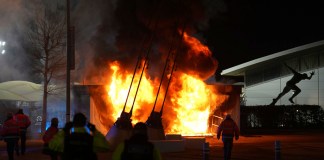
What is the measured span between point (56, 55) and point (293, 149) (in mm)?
15412

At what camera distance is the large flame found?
85.9ft

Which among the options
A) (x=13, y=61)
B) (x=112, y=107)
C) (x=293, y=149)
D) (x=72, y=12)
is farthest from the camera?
(x=13, y=61)

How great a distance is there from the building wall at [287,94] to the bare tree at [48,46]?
782 inches

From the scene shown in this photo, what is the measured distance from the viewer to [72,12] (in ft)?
109

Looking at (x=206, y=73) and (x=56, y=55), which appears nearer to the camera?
(x=206, y=73)

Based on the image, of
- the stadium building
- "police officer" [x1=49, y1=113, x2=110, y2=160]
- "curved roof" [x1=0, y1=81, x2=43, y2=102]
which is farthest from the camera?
the stadium building

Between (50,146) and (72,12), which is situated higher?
(72,12)

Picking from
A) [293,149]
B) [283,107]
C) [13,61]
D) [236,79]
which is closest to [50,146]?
[293,149]

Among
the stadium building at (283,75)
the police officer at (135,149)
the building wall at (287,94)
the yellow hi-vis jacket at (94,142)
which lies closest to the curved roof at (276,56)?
the stadium building at (283,75)

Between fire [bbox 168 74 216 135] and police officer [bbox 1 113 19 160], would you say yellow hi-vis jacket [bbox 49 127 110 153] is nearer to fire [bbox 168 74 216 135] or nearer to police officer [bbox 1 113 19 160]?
police officer [bbox 1 113 19 160]

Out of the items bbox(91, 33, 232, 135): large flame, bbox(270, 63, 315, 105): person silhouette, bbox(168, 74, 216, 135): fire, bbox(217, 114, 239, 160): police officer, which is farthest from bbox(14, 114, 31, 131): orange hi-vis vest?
bbox(270, 63, 315, 105): person silhouette

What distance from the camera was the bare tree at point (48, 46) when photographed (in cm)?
2891

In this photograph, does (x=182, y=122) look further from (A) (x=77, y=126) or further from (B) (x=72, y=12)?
(A) (x=77, y=126)

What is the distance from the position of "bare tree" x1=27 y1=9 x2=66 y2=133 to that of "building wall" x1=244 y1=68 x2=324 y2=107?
65.2ft
